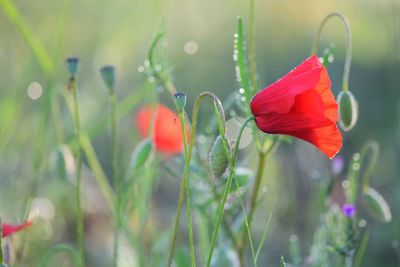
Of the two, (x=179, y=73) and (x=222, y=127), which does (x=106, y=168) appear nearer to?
(x=179, y=73)

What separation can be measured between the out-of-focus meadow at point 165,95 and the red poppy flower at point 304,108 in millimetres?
542

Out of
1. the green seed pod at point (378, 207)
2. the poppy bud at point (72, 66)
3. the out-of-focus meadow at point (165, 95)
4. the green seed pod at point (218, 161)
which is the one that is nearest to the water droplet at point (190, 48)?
the out-of-focus meadow at point (165, 95)

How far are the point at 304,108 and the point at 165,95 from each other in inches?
117

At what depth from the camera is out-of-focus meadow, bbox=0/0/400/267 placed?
2500mm

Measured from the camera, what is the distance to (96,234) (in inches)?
112

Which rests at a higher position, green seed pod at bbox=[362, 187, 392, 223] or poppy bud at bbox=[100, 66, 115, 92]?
poppy bud at bbox=[100, 66, 115, 92]

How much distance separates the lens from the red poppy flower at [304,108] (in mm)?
1335

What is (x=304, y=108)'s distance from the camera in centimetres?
135

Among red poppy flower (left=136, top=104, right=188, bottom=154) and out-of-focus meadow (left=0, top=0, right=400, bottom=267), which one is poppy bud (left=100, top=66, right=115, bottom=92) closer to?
out-of-focus meadow (left=0, top=0, right=400, bottom=267)

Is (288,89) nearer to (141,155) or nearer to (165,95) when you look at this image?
(141,155)

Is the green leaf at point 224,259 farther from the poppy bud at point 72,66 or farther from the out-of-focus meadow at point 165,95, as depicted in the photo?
the poppy bud at point 72,66

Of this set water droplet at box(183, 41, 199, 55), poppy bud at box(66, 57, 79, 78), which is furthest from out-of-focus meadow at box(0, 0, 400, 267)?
poppy bud at box(66, 57, 79, 78)

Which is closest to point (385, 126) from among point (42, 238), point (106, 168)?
point (106, 168)

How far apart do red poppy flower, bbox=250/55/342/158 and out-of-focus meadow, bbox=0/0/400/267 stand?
1.78 ft
